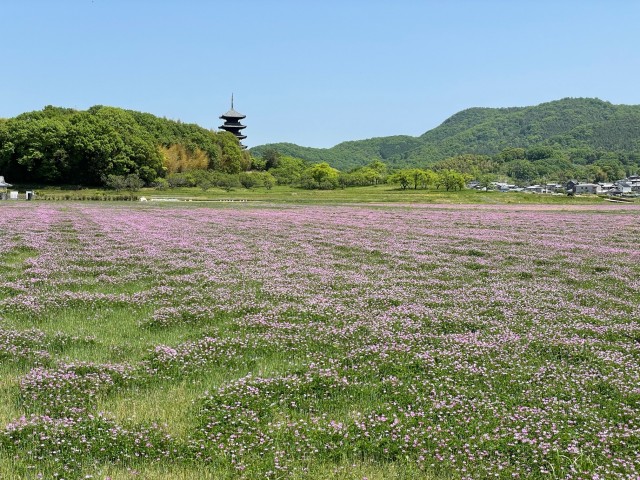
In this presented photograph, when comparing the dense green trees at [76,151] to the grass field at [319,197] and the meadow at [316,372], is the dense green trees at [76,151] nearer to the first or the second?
the grass field at [319,197]

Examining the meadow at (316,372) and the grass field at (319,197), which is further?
the grass field at (319,197)

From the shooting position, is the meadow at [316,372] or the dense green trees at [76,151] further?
the dense green trees at [76,151]

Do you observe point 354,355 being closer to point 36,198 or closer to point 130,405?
point 130,405

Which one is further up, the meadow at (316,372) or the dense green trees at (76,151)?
the dense green trees at (76,151)

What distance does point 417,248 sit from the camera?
84.7ft

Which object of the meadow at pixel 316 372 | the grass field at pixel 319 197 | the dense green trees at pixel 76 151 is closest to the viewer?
the meadow at pixel 316 372

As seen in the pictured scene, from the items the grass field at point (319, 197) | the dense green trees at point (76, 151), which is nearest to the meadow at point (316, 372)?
the grass field at point (319, 197)

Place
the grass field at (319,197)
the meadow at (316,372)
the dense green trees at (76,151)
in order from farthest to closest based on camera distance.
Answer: the dense green trees at (76,151) → the grass field at (319,197) → the meadow at (316,372)

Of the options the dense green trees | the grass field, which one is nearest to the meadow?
the grass field

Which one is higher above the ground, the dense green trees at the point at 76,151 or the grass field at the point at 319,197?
the dense green trees at the point at 76,151

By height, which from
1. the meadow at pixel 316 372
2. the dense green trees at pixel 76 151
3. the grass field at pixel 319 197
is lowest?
the meadow at pixel 316 372

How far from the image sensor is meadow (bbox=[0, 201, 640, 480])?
5.85 metres

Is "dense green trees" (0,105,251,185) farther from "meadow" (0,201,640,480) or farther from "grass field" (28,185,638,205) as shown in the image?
"meadow" (0,201,640,480)

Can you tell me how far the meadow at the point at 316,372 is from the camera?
230 inches
